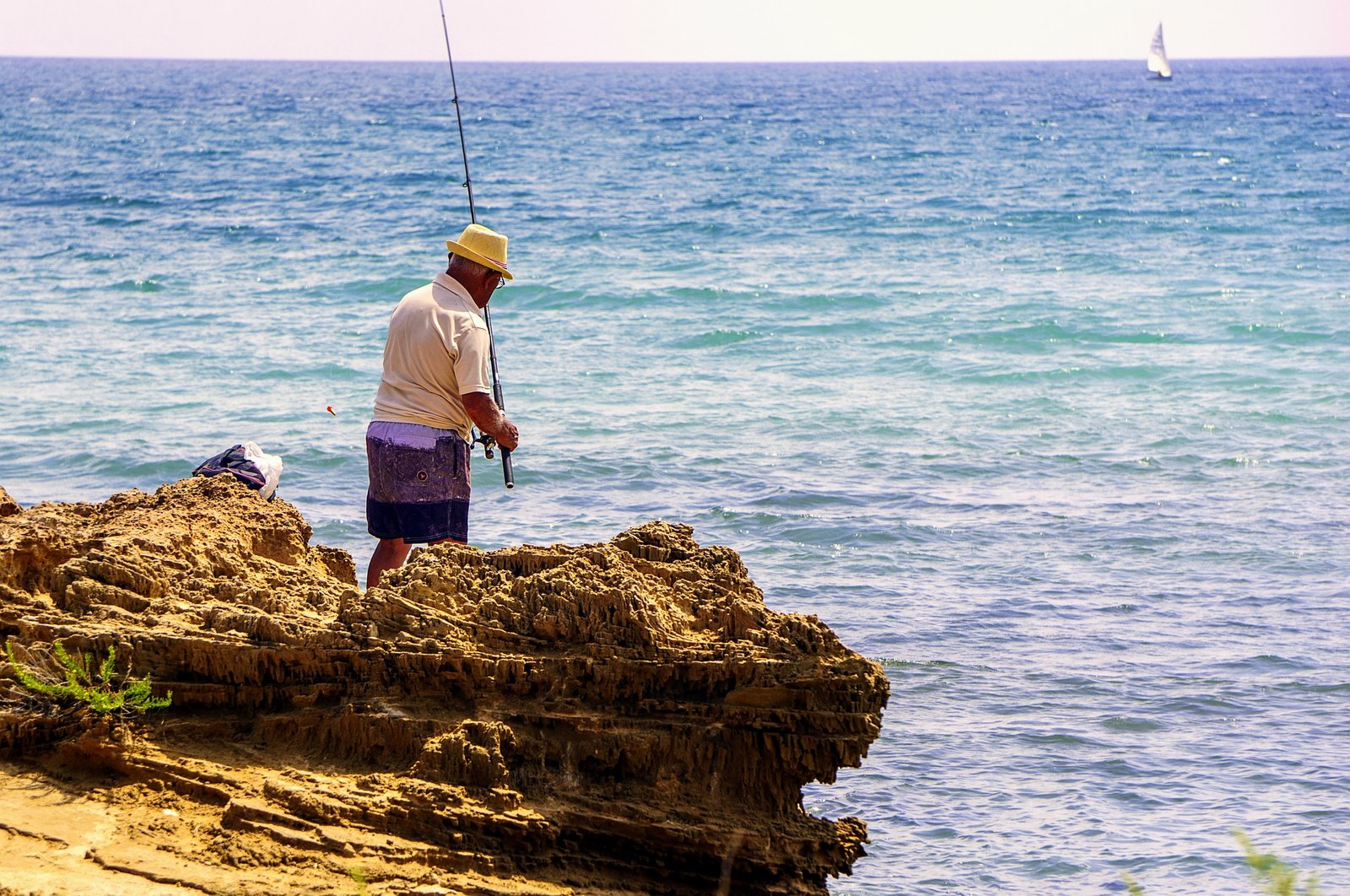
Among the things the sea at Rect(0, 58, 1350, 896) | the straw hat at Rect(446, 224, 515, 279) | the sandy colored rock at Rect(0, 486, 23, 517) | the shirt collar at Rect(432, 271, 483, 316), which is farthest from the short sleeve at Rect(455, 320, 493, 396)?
the sea at Rect(0, 58, 1350, 896)

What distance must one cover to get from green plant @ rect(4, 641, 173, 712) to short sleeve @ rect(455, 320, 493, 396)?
1510 mm

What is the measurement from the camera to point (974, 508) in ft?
27.2

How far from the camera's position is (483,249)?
4727mm

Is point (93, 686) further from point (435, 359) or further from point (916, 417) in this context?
point (916, 417)

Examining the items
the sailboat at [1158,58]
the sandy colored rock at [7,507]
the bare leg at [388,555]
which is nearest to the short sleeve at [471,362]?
the bare leg at [388,555]

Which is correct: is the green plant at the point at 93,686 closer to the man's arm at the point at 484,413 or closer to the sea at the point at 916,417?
the man's arm at the point at 484,413

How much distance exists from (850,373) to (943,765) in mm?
8158

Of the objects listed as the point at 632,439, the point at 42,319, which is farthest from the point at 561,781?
the point at 42,319

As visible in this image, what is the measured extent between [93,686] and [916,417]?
27.0ft

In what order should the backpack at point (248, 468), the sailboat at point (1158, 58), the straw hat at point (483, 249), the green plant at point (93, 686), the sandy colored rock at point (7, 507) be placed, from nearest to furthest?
1. the green plant at point (93, 686)
2. the sandy colored rock at point (7, 507)
3. the straw hat at point (483, 249)
4. the backpack at point (248, 468)
5. the sailboat at point (1158, 58)

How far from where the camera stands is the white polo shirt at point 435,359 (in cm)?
463

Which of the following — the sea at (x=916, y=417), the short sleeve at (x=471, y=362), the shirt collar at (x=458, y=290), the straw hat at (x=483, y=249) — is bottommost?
the sea at (x=916, y=417)

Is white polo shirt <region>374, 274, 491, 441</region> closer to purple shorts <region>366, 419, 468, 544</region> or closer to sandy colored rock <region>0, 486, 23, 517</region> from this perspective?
purple shorts <region>366, 419, 468, 544</region>

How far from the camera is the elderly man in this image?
4.64 meters
